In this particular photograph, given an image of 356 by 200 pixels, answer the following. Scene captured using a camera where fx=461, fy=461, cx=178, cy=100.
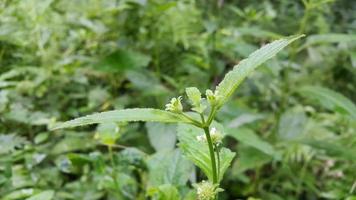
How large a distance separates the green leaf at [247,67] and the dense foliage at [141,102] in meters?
0.35

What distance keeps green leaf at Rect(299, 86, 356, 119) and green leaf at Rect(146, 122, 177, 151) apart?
0.36 meters

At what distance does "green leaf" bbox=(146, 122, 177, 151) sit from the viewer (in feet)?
3.68

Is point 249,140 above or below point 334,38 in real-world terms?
below

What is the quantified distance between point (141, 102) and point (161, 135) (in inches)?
8.9

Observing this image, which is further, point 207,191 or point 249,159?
point 249,159

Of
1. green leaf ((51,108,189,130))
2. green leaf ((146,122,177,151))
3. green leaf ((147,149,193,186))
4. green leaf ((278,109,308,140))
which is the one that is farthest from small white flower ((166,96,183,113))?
green leaf ((278,109,308,140))

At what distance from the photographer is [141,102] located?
1.35 meters

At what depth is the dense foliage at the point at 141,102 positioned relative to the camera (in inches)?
37.6

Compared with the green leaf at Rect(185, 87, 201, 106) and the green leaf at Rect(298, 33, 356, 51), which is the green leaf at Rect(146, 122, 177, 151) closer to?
the green leaf at Rect(298, 33, 356, 51)

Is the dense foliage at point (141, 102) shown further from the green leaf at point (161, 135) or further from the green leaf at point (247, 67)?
the green leaf at point (247, 67)

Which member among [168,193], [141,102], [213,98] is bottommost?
[168,193]

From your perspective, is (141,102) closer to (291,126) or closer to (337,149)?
(291,126)

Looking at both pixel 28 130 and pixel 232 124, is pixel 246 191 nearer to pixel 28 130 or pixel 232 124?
pixel 232 124

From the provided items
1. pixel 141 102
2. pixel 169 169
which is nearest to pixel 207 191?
pixel 169 169
